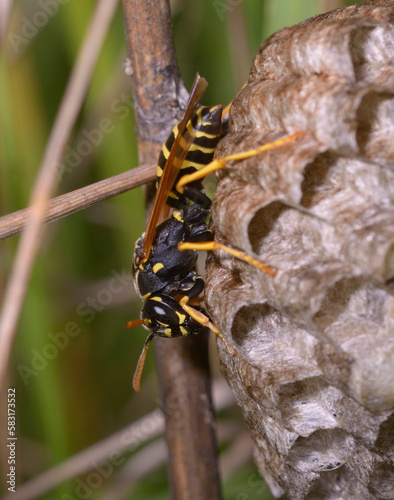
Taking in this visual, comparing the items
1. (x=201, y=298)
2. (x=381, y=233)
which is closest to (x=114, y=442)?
(x=201, y=298)

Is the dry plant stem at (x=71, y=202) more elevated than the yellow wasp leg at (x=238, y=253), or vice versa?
the dry plant stem at (x=71, y=202)

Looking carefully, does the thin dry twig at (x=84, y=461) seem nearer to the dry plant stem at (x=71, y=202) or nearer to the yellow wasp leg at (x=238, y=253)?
the yellow wasp leg at (x=238, y=253)

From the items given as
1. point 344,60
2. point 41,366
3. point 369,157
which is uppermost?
point 41,366

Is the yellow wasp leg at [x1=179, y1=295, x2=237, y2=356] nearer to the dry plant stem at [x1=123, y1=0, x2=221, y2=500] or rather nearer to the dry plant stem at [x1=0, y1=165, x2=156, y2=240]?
the dry plant stem at [x1=123, y1=0, x2=221, y2=500]

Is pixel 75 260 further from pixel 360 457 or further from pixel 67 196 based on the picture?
pixel 360 457

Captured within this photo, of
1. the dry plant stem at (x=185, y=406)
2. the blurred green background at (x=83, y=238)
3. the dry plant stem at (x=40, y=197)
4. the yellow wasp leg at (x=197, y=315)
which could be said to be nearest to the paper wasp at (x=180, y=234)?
the yellow wasp leg at (x=197, y=315)
